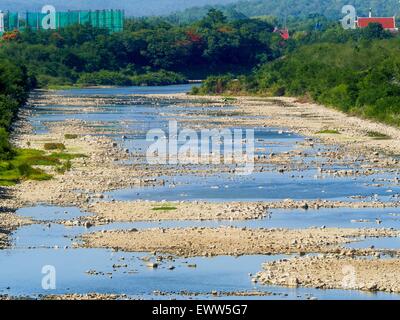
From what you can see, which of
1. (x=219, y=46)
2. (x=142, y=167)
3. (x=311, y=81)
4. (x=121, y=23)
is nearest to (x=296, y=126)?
(x=142, y=167)

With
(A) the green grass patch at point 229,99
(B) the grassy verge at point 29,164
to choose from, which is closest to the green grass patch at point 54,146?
(B) the grassy verge at point 29,164

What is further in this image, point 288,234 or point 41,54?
point 41,54

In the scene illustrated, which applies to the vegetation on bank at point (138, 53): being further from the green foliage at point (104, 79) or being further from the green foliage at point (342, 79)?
the green foliage at point (342, 79)

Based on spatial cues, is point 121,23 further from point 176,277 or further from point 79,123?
point 176,277

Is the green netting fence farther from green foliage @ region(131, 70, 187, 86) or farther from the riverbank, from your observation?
the riverbank

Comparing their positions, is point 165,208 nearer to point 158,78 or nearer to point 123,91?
point 123,91

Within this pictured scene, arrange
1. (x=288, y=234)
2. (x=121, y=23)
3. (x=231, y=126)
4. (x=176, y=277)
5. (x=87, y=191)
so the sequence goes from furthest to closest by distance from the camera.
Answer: (x=121, y=23), (x=231, y=126), (x=87, y=191), (x=288, y=234), (x=176, y=277)
